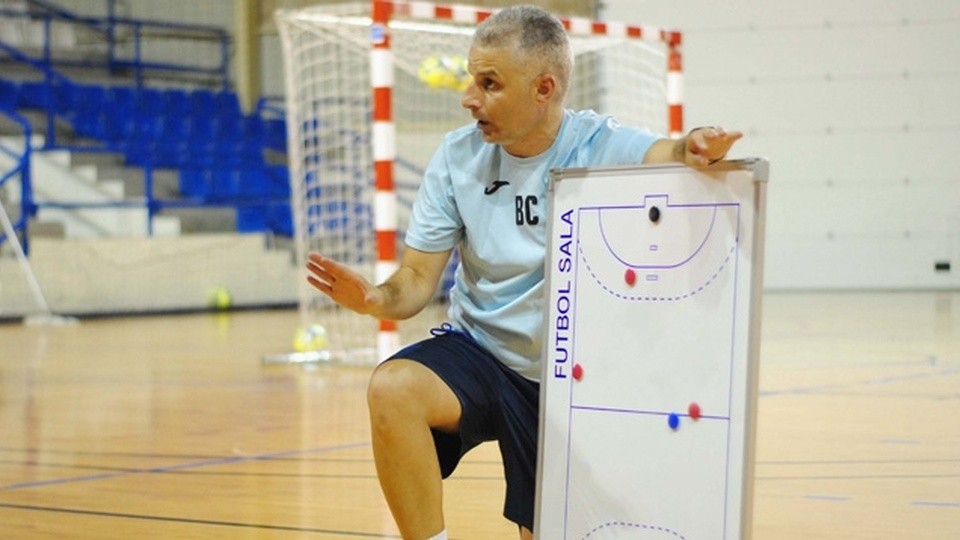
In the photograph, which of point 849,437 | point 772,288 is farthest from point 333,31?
point 772,288

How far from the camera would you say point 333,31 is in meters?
9.30

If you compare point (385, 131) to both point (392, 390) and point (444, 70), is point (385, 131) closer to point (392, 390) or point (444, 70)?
point (444, 70)

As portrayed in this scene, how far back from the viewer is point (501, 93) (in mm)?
3072

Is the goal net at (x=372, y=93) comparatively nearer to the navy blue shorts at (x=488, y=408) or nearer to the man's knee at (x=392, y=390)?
the navy blue shorts at (x=488, y=408)

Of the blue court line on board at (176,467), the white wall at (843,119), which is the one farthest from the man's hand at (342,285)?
the white wall at (843,119)

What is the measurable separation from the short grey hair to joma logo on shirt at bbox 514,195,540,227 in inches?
10.9

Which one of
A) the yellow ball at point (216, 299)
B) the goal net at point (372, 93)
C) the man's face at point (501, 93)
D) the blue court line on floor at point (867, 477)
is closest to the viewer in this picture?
the man's face at point (501, 93)

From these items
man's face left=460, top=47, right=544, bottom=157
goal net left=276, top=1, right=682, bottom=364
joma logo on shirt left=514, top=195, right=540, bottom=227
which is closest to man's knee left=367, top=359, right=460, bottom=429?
joma logo on shirt left=514, top=195, right=540, bottom=227

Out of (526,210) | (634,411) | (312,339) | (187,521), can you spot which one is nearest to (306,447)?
(187,521)

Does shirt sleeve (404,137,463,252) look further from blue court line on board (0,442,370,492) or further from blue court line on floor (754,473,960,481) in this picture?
blue court line on board (0,442,370,492)

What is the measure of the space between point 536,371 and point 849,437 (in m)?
2.70

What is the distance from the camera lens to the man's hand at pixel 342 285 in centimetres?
292

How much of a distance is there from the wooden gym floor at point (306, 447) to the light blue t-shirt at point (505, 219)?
36.3 inches

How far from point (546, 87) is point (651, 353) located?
608 millimetres
